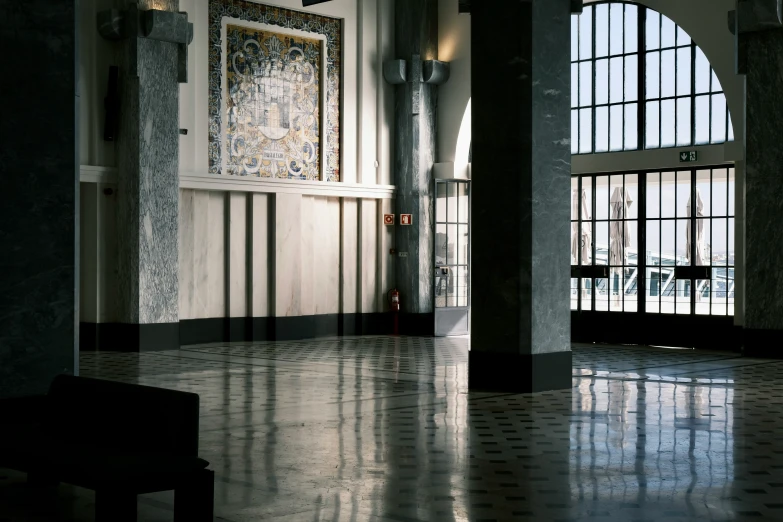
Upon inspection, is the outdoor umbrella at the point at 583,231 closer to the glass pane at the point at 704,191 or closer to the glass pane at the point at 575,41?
the glass pane at the point at 704,191

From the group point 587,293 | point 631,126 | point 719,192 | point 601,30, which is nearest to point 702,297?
point 719,192

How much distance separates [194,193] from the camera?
17422mm

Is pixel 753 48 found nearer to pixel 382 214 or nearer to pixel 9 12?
pixel 382 214

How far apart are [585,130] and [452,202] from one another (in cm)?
282

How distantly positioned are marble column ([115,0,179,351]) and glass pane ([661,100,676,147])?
7998mm

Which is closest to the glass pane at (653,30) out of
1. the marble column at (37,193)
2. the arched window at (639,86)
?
the arched window at (639,86)

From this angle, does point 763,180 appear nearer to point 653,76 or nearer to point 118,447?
point 653,76

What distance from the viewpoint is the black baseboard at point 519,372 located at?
11.1 meters

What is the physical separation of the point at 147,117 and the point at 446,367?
605 centimetres

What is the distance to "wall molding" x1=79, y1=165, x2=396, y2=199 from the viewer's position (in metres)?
16.2

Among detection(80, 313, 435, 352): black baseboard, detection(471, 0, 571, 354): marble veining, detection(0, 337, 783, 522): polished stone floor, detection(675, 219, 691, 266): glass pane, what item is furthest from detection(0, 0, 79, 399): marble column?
detection(675, 219, 691, 266): glass pane

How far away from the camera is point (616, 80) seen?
1853 centimetres

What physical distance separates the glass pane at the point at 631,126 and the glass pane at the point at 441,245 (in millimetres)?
3705

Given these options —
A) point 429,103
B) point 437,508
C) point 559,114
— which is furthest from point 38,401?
point 429,103
